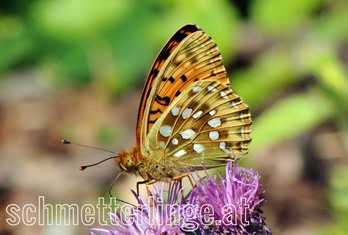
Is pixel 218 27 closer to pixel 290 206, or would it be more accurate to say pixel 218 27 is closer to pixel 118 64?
pixel 118 64

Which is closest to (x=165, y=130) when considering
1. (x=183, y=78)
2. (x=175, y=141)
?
(x=175, y=141)

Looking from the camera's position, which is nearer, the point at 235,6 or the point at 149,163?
the point at 149,163

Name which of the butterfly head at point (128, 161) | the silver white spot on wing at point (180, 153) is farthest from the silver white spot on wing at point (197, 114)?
the butterfly head at point (128, 161)

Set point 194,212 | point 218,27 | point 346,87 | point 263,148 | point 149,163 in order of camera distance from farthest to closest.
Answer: point 263,148, point 218,27, point 346,87, point 149,163, point 194,212

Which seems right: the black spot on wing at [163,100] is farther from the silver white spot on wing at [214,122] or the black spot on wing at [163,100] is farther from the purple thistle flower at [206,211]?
the purple thistle flower at [206,211]

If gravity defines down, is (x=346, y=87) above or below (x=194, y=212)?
above

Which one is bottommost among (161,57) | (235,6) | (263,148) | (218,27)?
(161,57)

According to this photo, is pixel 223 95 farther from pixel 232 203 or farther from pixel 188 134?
pixel 232 203

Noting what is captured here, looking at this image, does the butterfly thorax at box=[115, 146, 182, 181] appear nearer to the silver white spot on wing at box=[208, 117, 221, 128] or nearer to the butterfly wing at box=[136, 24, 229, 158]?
the butterfly wing at box=[136, 24, 229, 158]

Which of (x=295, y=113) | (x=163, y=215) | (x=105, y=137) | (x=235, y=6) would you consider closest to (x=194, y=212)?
(x=163, y=215)
